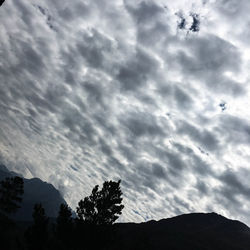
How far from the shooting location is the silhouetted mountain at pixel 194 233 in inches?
3788

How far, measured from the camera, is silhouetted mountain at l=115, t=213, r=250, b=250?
316 feet

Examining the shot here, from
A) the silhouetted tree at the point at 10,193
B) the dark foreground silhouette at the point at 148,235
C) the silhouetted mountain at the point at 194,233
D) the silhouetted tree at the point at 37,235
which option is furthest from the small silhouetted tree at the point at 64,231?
the silhouetted mountain at the point at 194,233

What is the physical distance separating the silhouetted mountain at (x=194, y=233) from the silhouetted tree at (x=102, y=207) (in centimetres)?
5083

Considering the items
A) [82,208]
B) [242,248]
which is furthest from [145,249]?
[242,248]

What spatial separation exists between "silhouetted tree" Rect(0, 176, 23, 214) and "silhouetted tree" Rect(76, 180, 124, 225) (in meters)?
28.2

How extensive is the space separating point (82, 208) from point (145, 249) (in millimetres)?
10708

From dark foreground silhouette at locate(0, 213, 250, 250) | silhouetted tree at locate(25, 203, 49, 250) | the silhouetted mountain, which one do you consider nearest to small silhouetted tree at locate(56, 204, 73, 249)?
dark foreground silhouette at locate(0, 213, 250, 250)

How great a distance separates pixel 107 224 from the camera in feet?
61.0

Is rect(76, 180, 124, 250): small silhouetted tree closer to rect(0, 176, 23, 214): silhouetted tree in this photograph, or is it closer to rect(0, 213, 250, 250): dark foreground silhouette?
rect(0, 213, 250, 250): dark foreground silhouette

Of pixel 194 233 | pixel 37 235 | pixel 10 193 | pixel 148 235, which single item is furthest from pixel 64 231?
pixel 194 233

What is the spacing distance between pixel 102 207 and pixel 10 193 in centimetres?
3072

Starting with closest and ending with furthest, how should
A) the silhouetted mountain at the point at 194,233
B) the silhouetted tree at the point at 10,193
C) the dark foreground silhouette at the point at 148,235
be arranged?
the dark foreground silhouette at the point at 148,235, the silhouetted tree at the point at 10,193, the silhouetted mountain at the point at 194,233

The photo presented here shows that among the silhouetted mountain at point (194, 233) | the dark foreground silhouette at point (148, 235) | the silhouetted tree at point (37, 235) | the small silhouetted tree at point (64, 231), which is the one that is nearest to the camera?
the silhouetted tree at point (37, 235)

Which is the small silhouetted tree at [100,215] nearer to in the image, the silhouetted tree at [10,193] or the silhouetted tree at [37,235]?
the silhouetted tree at [37,235]
